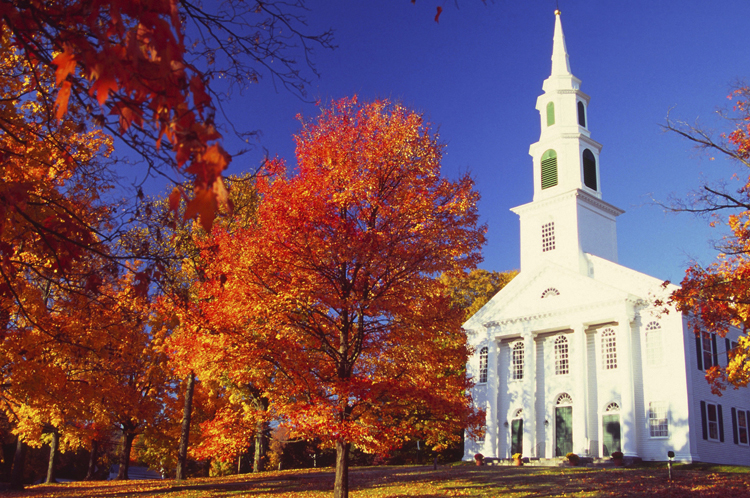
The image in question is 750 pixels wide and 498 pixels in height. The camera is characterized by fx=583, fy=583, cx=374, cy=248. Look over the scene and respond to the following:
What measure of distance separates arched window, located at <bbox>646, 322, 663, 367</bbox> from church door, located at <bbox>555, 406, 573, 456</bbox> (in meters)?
4.73

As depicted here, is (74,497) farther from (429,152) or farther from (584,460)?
(584,460)

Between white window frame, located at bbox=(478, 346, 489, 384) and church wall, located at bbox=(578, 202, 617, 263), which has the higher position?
church wall, located at bbox=(578, 202, 617, 263)

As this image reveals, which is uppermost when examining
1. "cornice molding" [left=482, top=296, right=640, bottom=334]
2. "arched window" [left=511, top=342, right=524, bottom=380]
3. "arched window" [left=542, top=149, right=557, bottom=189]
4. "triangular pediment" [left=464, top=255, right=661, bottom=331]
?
"arched window" [left=542, top=149, right=557, bottom=189]

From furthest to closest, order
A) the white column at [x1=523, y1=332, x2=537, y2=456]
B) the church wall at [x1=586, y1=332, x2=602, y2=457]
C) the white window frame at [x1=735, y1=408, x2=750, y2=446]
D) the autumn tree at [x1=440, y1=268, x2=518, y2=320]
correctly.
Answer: the autumn tree at [x1=440, y1=268, x2=518, y2=320]
the white column at [x1=523, y1=332, x2=537, y2=456]
the white window frame at [x1=735, y1=408, x2=750, y2=446]
the church wall at [x1=586, y1=332, x2=602, y2=457]

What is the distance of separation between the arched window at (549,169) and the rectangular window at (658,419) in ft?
48.5

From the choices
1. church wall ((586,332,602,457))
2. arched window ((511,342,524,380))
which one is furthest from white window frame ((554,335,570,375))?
arched window ((511,342,524,380))

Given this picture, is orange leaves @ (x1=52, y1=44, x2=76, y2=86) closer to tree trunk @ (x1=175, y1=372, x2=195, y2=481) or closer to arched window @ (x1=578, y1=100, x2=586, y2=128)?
tree trunk @ (x1=175, y1=372, x2=195, y2=481)

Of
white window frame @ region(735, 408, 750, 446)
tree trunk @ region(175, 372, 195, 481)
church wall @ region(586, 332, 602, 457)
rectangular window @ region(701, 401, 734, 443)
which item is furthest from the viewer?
white window frame @ region(735, 408, 750, 446)

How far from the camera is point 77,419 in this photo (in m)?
18.2

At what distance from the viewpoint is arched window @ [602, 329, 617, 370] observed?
29.4 metres

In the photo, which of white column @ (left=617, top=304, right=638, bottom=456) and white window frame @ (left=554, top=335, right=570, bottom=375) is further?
white window frame @ (left=554, top=335, right=570, bottom=375)

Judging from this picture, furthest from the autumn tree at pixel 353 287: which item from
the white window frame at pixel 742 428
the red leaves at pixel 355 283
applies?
the white window frame at pixel 742 428

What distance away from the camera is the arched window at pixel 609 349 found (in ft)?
96.4

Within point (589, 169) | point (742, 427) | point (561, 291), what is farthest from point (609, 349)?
point (589, 169)
